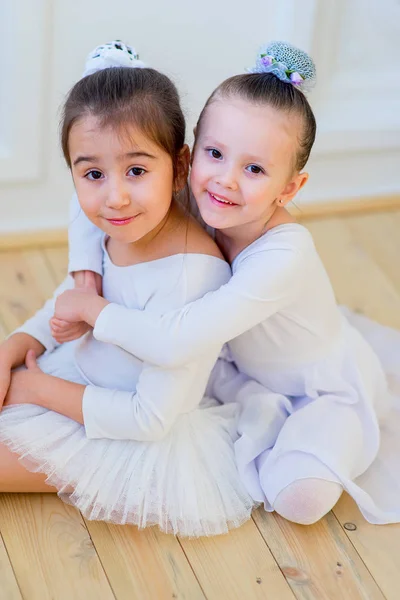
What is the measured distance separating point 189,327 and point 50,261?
2.62ft

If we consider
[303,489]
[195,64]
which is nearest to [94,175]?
[303,489]

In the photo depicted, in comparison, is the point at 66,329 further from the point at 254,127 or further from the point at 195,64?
the point at 195,64

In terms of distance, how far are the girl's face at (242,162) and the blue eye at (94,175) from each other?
0.14 m

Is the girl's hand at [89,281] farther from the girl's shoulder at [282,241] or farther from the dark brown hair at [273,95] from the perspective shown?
the dark brown hair at [273,95]

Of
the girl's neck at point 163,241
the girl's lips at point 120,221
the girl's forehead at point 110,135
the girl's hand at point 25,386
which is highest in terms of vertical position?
the girl's forehead at point 110,135

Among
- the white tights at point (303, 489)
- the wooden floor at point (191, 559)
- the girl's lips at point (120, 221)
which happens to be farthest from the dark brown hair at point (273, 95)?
the wooden floor at point (191, 559)

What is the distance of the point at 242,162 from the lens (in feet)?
4.47

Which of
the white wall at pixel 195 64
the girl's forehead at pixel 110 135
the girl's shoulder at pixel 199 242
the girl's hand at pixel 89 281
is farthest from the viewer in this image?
the white wall at pixel 195 64

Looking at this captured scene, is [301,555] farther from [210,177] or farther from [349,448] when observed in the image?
[210,177]

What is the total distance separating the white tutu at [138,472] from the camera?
1443 mm

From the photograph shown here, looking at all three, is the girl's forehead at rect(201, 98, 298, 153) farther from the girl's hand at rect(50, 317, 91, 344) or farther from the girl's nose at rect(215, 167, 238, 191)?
the girl's hand at rect(50, 317, 91, 344)

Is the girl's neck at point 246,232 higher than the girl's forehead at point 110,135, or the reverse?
the girl's forehead at point 110,135

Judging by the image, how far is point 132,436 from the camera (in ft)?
4.86

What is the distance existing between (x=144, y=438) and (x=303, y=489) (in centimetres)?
27
